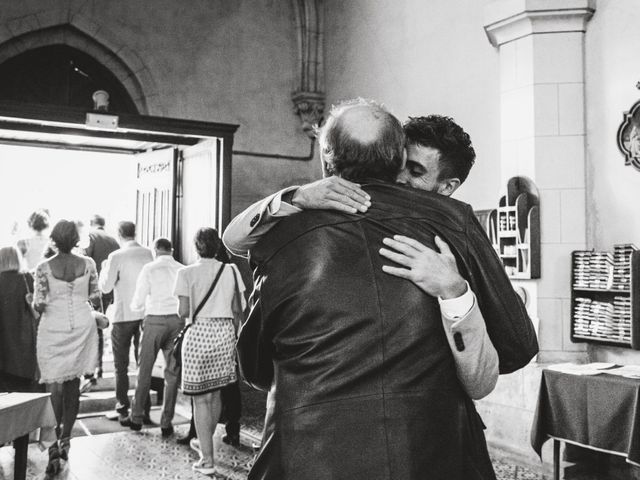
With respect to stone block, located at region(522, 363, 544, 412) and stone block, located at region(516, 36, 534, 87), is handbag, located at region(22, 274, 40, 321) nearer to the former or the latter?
stone block, located at region(522, 363, 544, 412)

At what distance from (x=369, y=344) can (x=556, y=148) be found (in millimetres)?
4480

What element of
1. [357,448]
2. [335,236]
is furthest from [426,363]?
[335,236]

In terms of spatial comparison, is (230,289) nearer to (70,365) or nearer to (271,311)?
(70,365)

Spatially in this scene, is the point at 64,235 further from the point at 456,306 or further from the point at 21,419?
the point at 456,306

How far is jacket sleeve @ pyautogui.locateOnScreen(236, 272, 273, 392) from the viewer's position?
1491 mm

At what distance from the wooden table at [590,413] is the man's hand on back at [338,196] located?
327cm

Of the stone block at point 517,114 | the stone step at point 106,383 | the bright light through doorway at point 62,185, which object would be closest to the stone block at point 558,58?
the stone block at point 517,114

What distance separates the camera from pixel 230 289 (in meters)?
5.01

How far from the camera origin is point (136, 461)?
5133 mm

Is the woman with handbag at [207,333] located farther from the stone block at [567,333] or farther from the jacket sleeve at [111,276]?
the stone block at [567,333]

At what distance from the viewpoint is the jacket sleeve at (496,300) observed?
1.45 m


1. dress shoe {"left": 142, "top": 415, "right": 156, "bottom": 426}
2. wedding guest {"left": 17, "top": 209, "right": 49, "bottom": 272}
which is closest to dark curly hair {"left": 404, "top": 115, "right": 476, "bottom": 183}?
dress shoe {"left": 142, "top": 415, "right": 156, "bottom": 426}

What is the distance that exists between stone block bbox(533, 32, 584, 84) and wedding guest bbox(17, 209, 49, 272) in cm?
473

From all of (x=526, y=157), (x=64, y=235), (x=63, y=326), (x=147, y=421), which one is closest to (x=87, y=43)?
(x=64, y=235)
